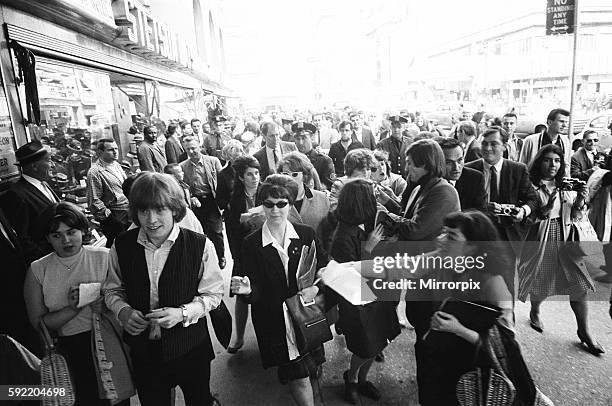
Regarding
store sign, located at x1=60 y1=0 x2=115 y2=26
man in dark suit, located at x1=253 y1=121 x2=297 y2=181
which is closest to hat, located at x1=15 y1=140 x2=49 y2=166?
store sign, located at x1=60 y1=0 x2=115 y2=26

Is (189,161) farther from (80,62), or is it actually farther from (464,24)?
(464,24)

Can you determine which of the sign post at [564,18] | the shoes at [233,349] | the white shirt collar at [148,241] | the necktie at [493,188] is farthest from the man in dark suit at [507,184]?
the white shirt collar at [148,241]

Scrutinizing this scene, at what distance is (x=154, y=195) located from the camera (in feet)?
7.23

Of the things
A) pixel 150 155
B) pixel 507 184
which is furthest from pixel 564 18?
pixel 150 155

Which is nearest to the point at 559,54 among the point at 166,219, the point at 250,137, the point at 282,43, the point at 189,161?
the point at 250,137

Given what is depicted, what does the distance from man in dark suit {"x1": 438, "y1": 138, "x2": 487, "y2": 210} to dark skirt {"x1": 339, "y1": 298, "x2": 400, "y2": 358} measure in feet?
5.21

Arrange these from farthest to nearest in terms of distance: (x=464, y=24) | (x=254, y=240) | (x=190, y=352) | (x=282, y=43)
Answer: (x=282, y=43) → (x=464, y=24) → (x=254, y=240) → (x=190, y=352)

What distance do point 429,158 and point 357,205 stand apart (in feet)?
2.21

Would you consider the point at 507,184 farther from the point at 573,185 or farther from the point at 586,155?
the point at 586,155

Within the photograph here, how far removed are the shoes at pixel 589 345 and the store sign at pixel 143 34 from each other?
Answer: 8.94 metres

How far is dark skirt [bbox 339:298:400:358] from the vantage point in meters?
2.89

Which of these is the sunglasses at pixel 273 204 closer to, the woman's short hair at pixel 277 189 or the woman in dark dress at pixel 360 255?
the woman's short hair at pixel 277 189

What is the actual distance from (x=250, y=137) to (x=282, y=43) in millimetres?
68535

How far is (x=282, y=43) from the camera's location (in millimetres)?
71000
